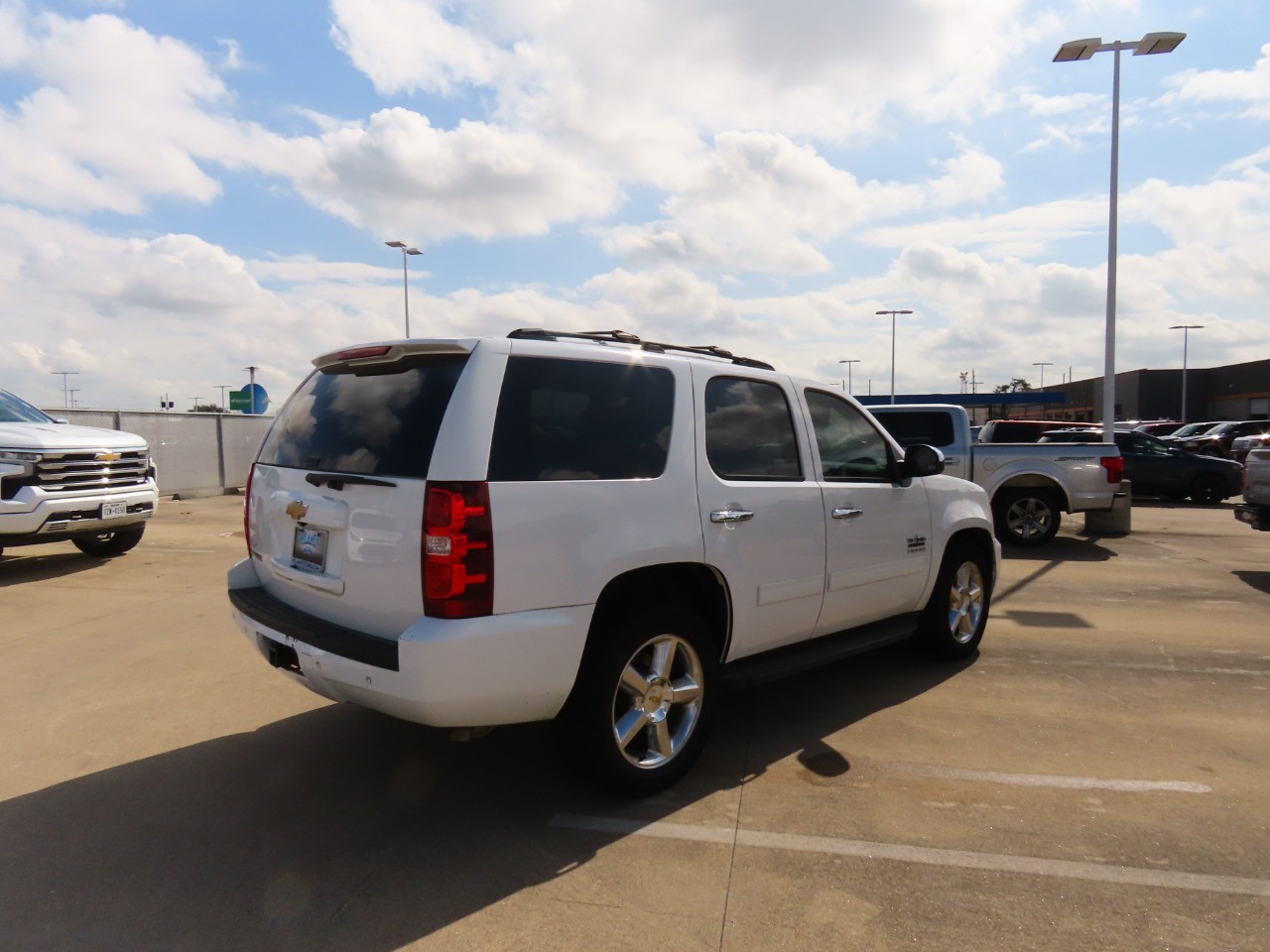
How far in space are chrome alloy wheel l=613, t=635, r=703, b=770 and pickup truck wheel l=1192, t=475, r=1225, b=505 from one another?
57.1 ft

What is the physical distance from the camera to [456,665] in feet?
9.32

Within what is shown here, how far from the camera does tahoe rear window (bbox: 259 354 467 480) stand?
307cm

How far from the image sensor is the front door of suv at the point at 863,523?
4332 millimetres

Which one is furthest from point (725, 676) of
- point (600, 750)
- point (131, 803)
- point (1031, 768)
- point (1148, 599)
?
point (1148, 599)

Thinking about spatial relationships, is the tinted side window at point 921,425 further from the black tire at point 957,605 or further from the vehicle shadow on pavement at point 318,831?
the vehicle shadow on pavement at point 318,831

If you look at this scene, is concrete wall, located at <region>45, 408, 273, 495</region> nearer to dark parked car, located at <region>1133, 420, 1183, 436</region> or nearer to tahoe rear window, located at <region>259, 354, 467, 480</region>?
tahoe rear window, located at <region>259, 354, 467, 480</region>

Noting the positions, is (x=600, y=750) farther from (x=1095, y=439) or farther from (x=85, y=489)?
(x=1095, y=439)

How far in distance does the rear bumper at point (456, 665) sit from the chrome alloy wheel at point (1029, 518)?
9.62 meters

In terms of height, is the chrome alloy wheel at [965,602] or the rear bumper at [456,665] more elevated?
the rear bumper at [456,665]

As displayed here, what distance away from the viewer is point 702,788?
365cm

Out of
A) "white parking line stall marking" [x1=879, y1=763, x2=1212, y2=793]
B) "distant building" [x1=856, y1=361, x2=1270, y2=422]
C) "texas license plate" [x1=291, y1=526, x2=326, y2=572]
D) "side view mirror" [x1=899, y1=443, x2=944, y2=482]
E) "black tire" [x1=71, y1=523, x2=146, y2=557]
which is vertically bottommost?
"white parking line stall marking" [x1=879, y1=763, x2=1212, y2=793]

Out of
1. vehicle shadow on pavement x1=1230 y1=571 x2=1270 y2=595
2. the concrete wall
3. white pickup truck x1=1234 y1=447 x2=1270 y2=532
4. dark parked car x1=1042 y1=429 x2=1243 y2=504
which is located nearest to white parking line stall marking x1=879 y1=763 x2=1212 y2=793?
vehicle shadow on pavement x1=1230 y1=571 x2=1270 y2=595

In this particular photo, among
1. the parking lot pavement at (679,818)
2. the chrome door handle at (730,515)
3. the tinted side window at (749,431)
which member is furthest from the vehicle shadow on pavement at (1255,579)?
the chrome door handle at (730,515)

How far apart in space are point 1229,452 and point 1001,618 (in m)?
25.3
